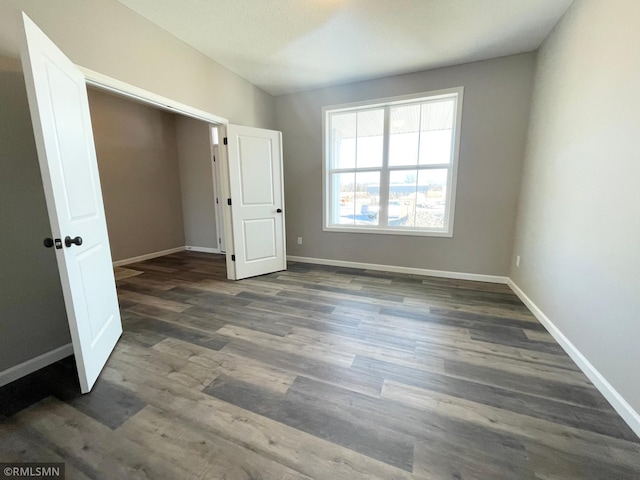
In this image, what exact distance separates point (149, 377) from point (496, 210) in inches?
152

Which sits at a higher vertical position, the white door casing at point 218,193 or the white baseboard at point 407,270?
the white door casing at point 218,193

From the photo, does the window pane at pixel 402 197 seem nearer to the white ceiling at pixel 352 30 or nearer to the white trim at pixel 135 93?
the white ceiling at pixel 352 30

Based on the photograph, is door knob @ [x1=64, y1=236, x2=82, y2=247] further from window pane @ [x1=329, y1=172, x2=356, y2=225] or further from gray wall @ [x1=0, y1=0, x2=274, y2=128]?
window pane @ [x1=329, y1=172, x2=356, y2=225]

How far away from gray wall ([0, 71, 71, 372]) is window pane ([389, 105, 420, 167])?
139 inches

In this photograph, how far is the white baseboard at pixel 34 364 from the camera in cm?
159

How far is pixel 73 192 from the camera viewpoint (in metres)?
1.52

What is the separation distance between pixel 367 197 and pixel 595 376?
9.49 feet

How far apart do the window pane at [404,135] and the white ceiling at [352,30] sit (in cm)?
48

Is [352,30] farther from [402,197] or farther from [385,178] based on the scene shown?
[402,197]

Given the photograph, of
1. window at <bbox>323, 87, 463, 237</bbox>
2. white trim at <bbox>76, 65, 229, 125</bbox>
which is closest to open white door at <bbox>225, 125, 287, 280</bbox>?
white trim at <bbox>76, 65, 229, 125</bbox>

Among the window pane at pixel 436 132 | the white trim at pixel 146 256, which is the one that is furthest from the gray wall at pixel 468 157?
the white trim at pixel 146 256

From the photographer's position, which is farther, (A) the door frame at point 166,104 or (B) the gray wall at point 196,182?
(B) the gray wall at point 196,182

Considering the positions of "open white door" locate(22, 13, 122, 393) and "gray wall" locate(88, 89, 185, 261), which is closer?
"open white door" locate(22, 13, 122, 393)

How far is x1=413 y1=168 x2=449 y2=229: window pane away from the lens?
3383 mm
